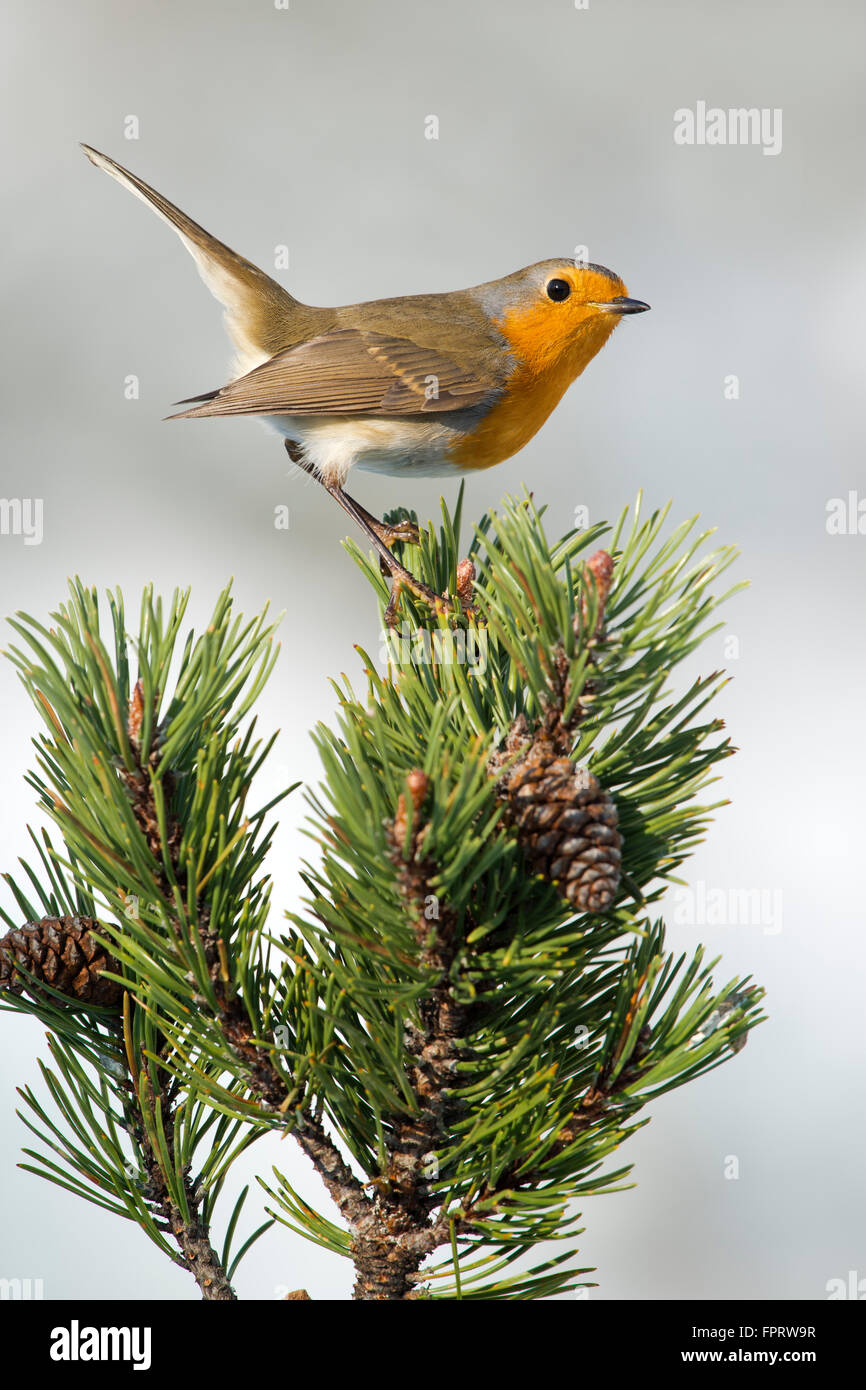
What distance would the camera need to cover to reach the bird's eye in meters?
1.45

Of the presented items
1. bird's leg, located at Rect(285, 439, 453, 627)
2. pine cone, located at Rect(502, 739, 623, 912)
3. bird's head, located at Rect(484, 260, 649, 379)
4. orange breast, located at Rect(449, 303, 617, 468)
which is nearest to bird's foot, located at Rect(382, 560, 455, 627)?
bird's leg, located at Rect(285, 439, 453, 627)

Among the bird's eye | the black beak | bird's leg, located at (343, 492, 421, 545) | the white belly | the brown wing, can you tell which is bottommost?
bird's leg, located at (343, 492, 421, 545)

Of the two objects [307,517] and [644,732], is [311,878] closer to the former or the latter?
[644,732]

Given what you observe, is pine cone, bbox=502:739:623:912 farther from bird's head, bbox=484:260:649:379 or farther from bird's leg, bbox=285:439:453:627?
bird's head, bbox=484:260:649:379

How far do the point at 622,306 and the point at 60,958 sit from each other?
1.16 meters

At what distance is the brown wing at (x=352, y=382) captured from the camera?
4.25ft

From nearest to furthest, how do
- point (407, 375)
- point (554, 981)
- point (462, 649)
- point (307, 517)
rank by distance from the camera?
point (554, 981)
point (462, 649)
point (407, 375)
point (307, 517)

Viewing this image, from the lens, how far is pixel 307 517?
1901 millimetres

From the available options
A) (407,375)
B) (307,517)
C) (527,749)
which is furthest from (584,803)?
(307,517)

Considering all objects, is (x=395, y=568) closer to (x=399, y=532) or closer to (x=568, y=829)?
(x=399, y=532)

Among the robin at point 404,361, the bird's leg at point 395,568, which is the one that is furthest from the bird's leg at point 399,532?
the robin at point 404,361

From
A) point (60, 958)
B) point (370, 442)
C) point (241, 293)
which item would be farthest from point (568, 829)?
point (241, 293)

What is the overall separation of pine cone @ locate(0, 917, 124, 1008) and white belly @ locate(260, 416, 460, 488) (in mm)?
890
